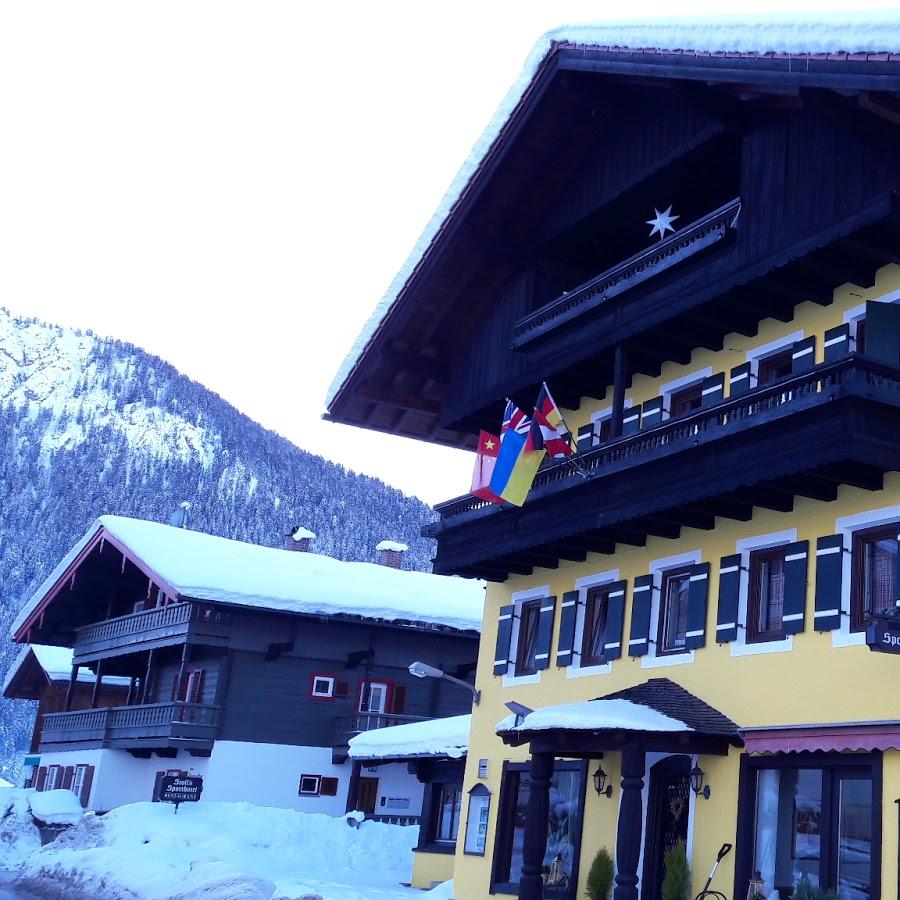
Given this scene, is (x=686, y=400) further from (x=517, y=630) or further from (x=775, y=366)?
(x=517, y=630)

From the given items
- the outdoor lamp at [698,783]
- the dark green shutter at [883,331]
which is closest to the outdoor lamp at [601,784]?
the outdoor lamp at [698,783]

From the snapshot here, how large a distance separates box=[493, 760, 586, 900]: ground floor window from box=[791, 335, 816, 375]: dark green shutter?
7.18 metres

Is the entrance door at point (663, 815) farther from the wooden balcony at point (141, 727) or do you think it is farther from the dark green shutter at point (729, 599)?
the wooden balcony at point (141, 727)

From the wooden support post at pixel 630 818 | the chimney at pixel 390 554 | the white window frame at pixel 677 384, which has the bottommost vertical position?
the wooden support post at pixel 630 818

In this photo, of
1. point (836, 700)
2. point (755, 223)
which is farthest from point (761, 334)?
point (836, 700)

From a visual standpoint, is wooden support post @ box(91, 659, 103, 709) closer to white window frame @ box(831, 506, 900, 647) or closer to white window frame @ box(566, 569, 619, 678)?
white window frame @ box(566, 569, 619, 678)

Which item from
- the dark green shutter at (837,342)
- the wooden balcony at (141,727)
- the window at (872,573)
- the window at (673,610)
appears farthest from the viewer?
the wooden balcony at (141,727)

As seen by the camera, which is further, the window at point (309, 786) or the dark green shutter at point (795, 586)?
the window at point (309, 786)

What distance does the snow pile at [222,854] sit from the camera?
2183 cm

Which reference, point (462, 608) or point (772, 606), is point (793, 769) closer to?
point (772, 606)

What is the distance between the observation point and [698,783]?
1822cm

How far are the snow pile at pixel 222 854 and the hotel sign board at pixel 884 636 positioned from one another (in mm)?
10499

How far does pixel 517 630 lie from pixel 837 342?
8762 mm

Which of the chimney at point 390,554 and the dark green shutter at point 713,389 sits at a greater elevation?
the chimney at point 390,554
